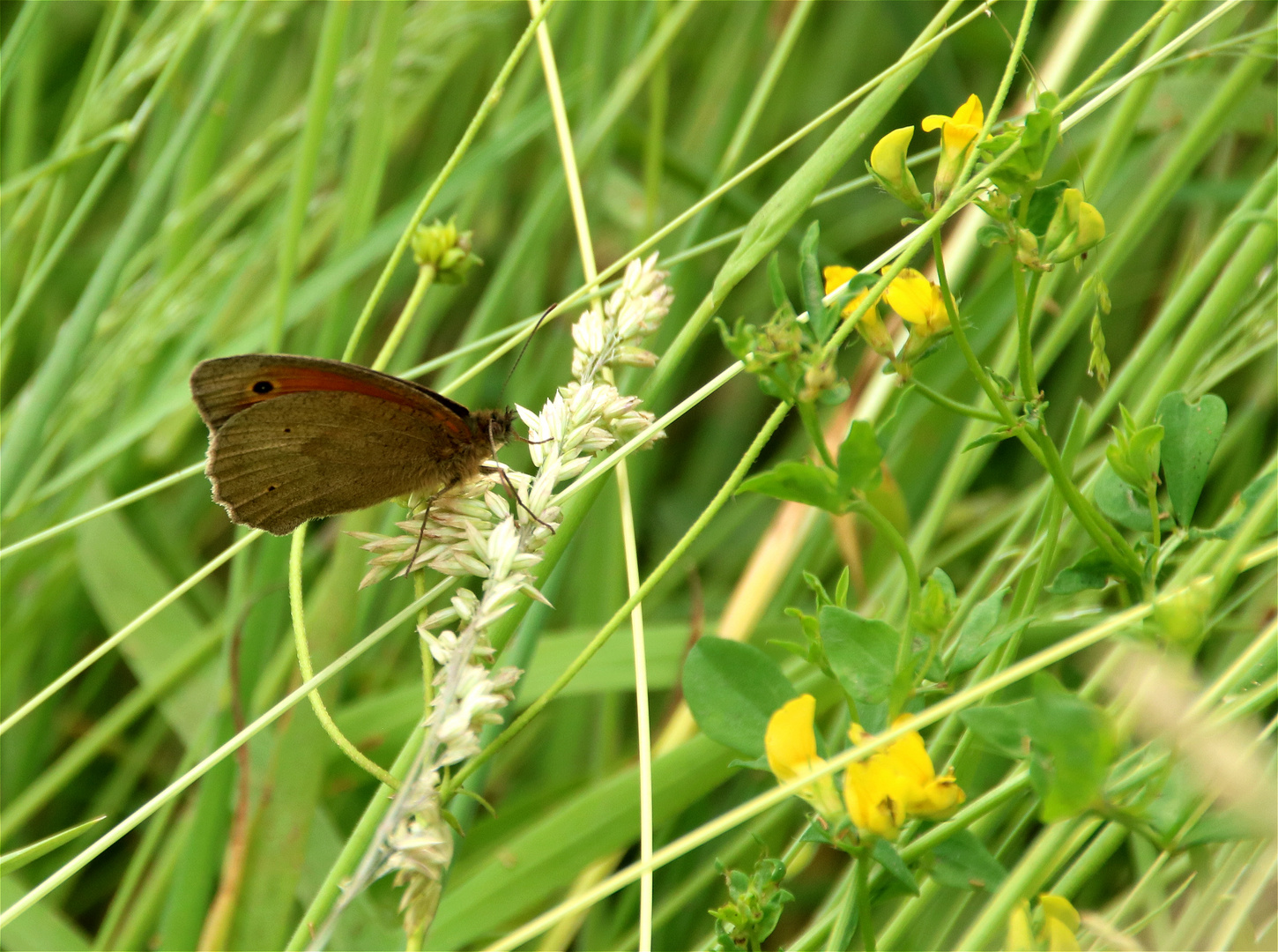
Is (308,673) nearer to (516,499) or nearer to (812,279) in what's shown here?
(516,499)

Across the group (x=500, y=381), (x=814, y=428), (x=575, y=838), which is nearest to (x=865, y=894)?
(x=814, y=428)

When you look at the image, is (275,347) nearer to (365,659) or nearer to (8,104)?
(365,659)

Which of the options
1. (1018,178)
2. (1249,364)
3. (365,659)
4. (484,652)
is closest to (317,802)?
(365,659)

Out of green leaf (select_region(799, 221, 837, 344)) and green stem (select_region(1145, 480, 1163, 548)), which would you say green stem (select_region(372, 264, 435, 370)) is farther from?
green stem (select_region(1145, 480, 1163, 548))

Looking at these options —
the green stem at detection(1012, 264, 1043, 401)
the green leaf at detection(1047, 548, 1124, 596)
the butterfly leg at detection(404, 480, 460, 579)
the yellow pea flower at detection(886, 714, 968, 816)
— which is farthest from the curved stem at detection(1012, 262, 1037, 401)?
the butterfly leg at detection(404, 480, 460, 579)

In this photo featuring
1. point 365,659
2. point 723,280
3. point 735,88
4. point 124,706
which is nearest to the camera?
point 723,280

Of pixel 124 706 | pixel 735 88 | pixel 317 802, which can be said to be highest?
pixel 735 88

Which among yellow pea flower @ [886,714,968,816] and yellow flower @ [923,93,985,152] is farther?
yellow flower @ [923,93,985,152]
